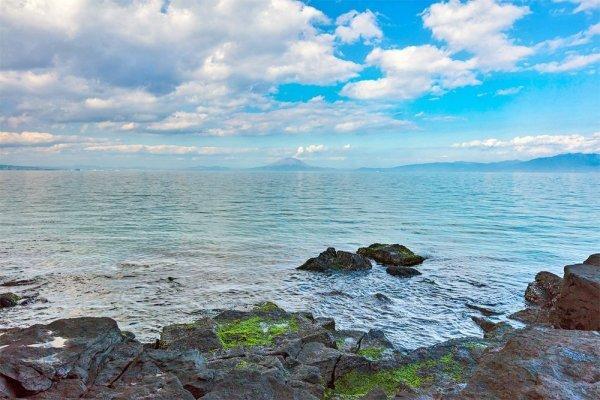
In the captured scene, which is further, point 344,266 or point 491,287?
point 344,266

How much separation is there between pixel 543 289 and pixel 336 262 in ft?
42.6

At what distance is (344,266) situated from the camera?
29625 mm

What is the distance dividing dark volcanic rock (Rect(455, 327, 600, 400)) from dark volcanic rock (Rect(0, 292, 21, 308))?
22.2m

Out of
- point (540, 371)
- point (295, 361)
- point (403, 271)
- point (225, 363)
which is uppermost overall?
point (540, 371)

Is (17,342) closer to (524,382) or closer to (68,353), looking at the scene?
(68,353)

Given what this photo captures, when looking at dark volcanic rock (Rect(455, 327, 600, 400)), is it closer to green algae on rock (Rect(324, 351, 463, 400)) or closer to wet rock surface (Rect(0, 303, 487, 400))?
wet rock surface (Rect(0, 303, 487, 400))

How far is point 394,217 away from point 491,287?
3526 cm

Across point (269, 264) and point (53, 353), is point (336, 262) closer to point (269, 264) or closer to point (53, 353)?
point (269, 264)

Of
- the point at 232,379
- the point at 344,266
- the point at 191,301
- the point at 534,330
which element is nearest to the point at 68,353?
the point at 232,379

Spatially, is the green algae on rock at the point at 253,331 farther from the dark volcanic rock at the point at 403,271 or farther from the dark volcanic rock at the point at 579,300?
the dark volcanic rock at the point at 403,271

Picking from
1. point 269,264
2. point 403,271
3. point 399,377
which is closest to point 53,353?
point 399,377

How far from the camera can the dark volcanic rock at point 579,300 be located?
43.8ft

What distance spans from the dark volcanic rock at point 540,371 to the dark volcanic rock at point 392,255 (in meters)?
22.9

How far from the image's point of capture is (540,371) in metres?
6.77
